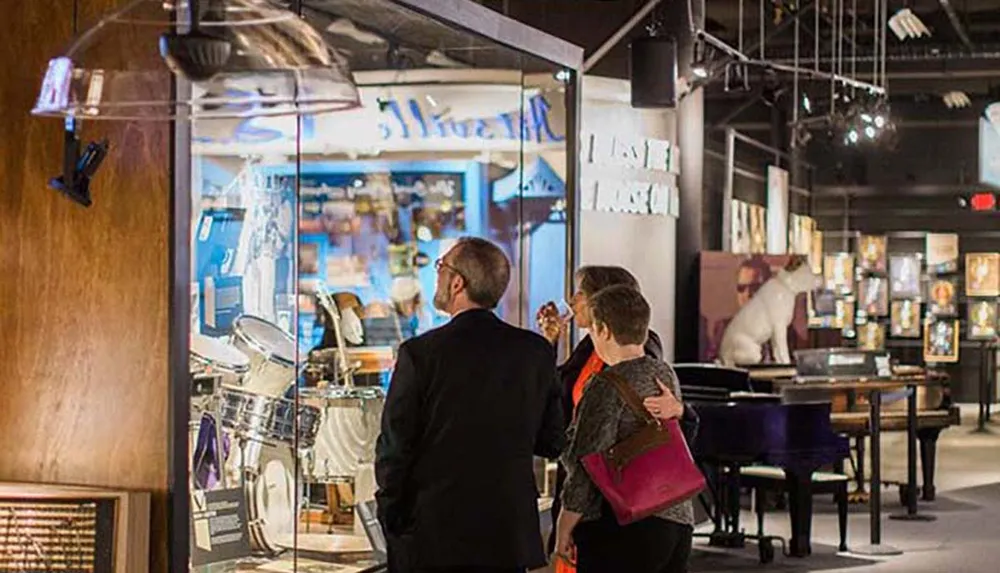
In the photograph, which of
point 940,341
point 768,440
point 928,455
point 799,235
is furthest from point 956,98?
point 768,440

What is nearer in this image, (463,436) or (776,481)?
(463,436)

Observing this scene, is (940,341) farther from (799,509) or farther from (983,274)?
(799,509)

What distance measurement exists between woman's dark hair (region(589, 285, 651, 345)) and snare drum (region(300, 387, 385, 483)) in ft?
5.21

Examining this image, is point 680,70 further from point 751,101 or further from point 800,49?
point 751,101

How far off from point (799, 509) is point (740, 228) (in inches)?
284

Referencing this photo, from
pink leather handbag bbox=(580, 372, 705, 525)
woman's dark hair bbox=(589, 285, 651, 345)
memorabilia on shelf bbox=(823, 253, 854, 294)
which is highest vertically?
memorabilia on shelf bbox=(823, 253, 854, 294)

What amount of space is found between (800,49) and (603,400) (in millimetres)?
13840

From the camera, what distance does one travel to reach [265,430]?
221 inches

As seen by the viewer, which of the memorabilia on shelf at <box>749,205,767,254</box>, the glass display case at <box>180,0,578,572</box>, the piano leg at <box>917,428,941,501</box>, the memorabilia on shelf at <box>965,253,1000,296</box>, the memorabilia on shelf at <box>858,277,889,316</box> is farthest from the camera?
the memorabilia on shelf at <box>858,277,889,316</box>

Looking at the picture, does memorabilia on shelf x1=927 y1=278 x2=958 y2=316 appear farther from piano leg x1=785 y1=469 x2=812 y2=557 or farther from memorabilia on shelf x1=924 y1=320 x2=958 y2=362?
piano leg x1=785 y1=469 x2=812 y2=557

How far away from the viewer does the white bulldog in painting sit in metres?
12.2

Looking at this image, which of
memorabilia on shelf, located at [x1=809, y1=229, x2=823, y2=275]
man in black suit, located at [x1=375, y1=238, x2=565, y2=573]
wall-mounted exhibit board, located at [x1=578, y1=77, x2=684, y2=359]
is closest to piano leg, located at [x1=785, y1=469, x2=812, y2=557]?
wall-mounted exhibit board, located at [x1=578, y1=77, x2=684, y2=359]

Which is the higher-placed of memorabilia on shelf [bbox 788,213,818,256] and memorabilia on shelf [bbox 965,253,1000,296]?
memorabilia on shelf [bbox 788,213,818,256]

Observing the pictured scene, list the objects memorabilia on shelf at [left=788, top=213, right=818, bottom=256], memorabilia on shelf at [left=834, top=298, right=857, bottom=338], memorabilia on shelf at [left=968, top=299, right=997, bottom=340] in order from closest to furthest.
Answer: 1. memorabilia on shelf at [left=788, top=213, right=818, bottom=256]
2. memorabilia on shelf at [left=834, top=298, right=857, bottom=338]
3. memorabilia on shelf at [left=968, top=299, right=997, bottom=340]
